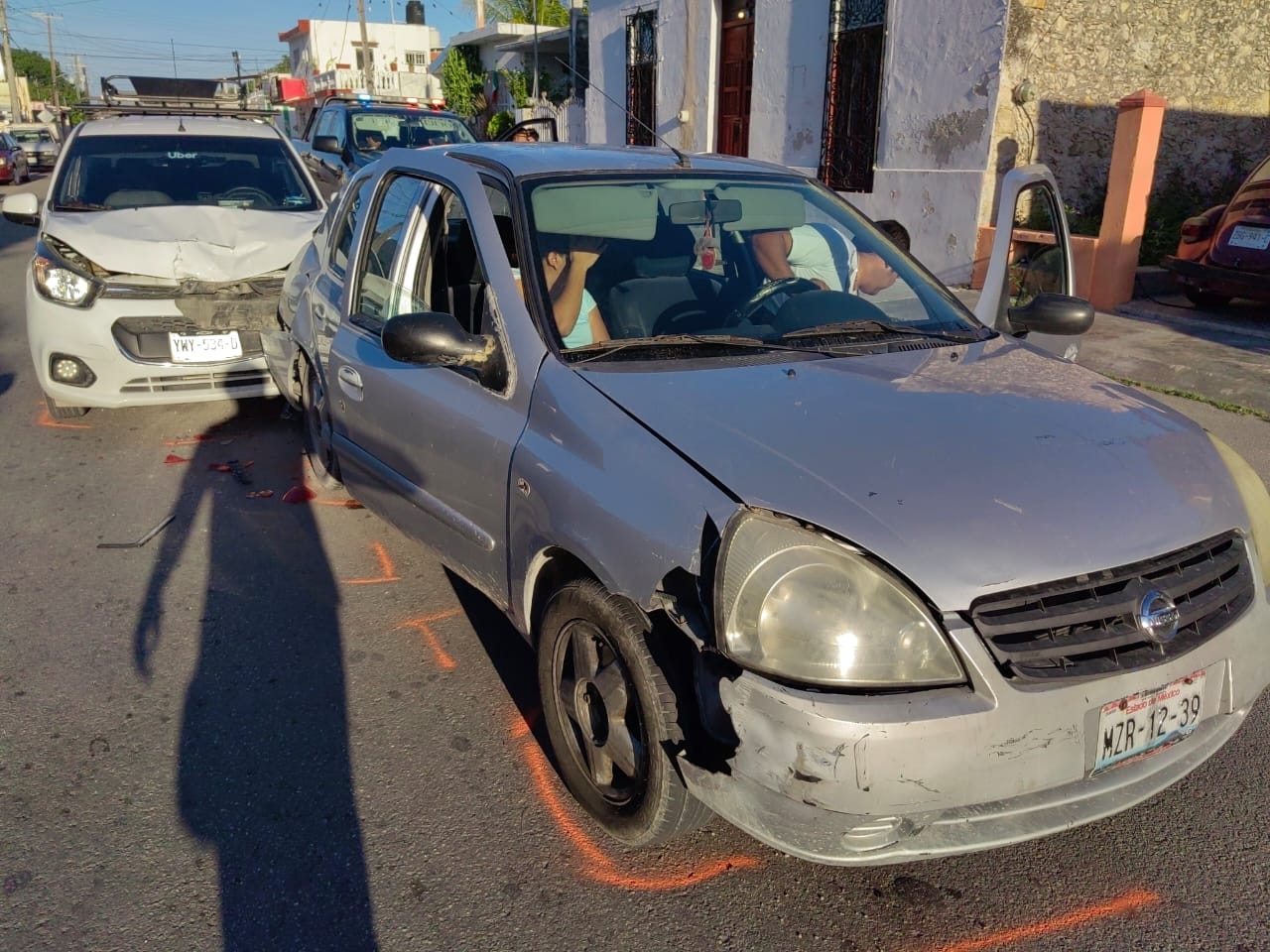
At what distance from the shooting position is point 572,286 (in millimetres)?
3197

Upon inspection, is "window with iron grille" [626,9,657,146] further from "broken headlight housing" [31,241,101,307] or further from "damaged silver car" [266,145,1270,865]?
"damaged silver car" [266,145,1270,865]

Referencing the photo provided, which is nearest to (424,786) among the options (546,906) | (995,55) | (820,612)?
(546,906)

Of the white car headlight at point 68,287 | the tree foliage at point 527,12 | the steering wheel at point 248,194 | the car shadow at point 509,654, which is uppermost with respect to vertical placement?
the tree foliage at point 527,12

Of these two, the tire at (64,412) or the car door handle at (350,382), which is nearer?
the car door handle at (350,382)

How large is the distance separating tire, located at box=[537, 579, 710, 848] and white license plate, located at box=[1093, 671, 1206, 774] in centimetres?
93

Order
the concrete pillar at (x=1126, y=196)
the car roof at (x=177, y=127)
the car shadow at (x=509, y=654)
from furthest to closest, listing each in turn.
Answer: the concrete pillar at (x=1126, y=196), the car roof at (x=177, y=127), the car shadow at (x=509, y=654)

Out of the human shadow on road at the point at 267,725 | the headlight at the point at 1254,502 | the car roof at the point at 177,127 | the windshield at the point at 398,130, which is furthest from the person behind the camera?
the windshield at the point at 398,130

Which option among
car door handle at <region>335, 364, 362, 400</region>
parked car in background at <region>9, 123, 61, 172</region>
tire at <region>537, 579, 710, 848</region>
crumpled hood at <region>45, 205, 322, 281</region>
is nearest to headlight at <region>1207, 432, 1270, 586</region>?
tire at <region>537, 579, 710, 848</region>

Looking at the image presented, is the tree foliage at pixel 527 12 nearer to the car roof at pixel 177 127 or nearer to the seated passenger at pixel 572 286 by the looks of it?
the car roof at pixel 177 127

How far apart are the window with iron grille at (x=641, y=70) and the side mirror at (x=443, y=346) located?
46.3 ft

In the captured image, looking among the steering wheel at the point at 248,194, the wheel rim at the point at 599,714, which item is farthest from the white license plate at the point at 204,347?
the wheel rim at the point at 599,714

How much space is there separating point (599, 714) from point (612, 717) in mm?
111

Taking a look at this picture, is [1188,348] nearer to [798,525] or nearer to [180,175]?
[798,525]

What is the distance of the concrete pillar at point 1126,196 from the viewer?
9.44 metres
